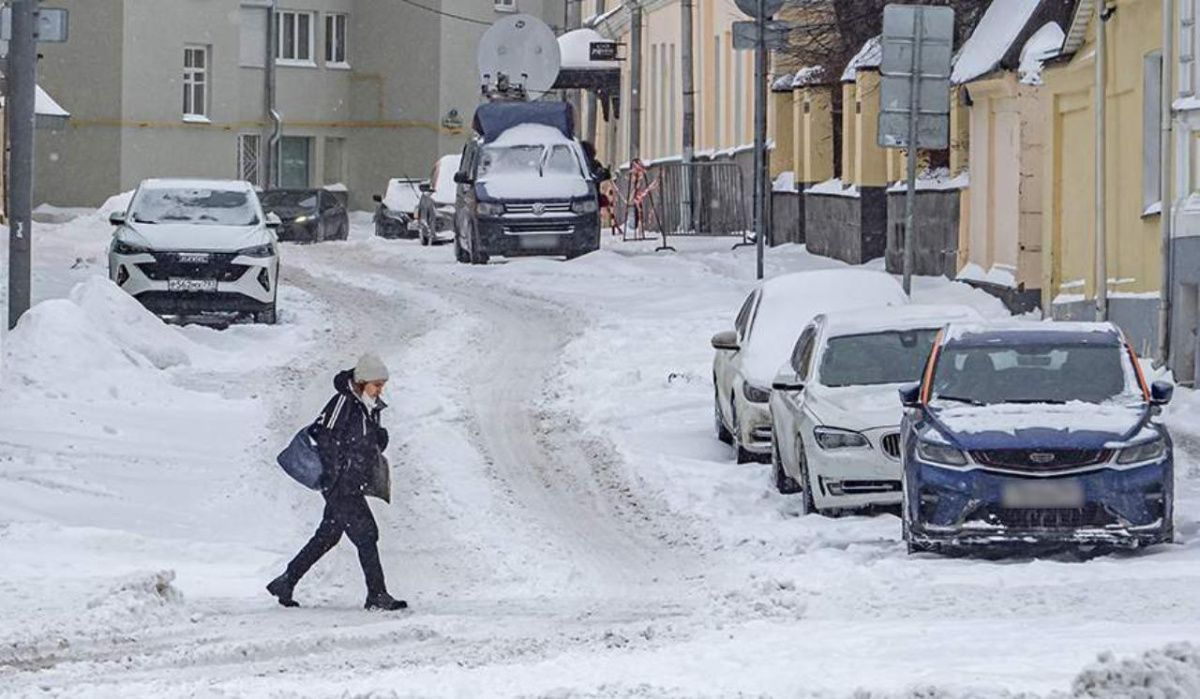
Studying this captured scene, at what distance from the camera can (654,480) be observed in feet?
58.1

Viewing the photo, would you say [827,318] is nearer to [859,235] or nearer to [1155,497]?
[1155,497]

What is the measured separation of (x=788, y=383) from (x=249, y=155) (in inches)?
2221

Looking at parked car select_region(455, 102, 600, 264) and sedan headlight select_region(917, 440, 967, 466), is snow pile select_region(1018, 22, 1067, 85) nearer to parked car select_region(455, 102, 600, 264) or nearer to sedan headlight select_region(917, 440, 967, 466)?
parked car select_region(455, 102, 600, 264)

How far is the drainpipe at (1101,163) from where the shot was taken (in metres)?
24.8

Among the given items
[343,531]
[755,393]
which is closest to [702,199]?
[755,393]

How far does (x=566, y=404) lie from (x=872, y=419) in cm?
675

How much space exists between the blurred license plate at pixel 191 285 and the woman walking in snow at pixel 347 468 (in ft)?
47.6

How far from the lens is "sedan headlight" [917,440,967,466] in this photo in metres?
13.6

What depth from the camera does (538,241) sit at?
3784cm

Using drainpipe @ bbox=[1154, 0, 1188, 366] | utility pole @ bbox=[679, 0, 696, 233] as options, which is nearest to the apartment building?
utility pole @ bbox=[679, 0, 696, 233]

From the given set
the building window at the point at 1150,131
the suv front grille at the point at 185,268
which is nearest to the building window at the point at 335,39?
the suv front grille at the point at 185,268

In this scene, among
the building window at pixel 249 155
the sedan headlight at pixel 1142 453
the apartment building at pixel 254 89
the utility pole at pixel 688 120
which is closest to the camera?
the sedan headlight at pixel 1142 453

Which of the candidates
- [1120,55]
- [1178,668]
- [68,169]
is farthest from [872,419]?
[68,169]

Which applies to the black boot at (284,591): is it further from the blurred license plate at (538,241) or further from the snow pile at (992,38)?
the blurred license plate at (538,241)
